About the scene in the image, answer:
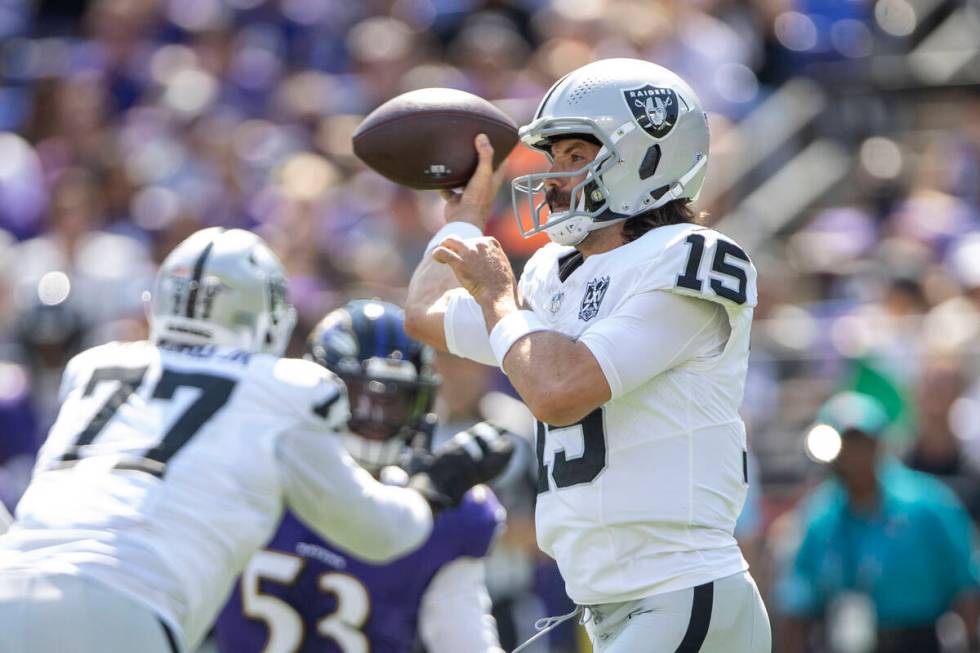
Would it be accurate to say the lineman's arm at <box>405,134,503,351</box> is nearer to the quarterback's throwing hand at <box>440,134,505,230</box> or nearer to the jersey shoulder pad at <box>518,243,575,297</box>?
the quarterback's throwing hand at <box>440,134,505,230</box>

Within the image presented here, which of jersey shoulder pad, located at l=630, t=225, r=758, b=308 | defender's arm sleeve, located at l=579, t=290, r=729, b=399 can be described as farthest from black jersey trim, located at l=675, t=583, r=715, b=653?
jersey shoulder pad, located at l=630, t=225, r=758, b=308

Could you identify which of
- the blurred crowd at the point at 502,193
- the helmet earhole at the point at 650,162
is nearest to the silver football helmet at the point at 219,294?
the helmet earhole at the point at 650,162

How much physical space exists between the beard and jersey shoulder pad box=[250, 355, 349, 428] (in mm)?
769

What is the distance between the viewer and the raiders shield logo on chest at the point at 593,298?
353 cm

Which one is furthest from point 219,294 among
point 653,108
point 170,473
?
point 653,108

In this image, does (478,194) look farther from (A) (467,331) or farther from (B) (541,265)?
(A) (467,331)

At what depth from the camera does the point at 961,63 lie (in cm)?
1033

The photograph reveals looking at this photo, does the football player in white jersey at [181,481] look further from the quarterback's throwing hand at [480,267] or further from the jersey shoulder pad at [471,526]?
the quarterback's throwing hand at [480,267]

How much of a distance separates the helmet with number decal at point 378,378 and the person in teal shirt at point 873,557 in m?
2.94

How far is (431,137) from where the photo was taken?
4004mm

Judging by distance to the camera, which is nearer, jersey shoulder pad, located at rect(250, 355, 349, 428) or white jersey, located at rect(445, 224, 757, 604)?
white jersey, located at rect(445, 224, 757, 604)

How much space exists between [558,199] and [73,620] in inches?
56.1

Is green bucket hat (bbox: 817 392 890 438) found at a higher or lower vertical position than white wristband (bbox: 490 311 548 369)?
lower

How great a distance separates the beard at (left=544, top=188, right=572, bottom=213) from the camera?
→ 3670mm
